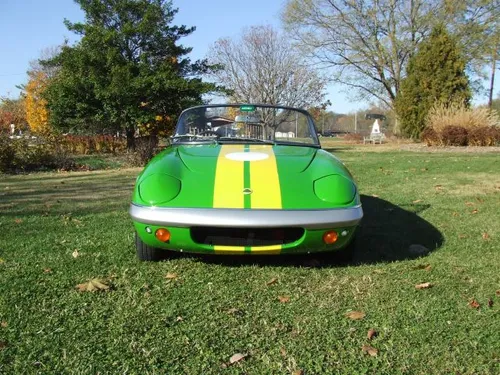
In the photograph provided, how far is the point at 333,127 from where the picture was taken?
286 ft

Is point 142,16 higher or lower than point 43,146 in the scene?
higher

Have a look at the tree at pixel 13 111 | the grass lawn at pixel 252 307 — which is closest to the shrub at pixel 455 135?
the grass lawn at pixel 252 307

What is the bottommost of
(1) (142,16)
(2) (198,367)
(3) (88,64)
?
(2) (198,367)

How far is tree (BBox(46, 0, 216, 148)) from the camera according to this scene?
51.8 ft

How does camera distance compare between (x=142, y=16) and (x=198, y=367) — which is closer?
(x=198, y=367)

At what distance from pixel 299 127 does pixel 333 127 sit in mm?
84665

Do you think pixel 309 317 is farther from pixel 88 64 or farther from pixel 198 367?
pixel 88 64

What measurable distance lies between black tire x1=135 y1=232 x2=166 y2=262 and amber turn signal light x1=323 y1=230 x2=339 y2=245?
1.24 m

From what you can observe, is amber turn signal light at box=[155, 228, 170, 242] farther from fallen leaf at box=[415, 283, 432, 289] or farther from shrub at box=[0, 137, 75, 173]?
shrub at box=[0, 137, 75, 173]

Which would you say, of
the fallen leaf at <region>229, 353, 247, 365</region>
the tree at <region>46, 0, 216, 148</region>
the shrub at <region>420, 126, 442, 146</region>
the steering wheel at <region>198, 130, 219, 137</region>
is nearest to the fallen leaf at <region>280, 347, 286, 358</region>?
the fallen leaf at <region>229, 353, 247, 365</region>

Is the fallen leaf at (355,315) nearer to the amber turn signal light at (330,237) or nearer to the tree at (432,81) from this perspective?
the amber turn signal light at (330,237)

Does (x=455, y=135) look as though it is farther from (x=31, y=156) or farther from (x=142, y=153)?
(x=31, y=156)

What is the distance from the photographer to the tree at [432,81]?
23.8 metres

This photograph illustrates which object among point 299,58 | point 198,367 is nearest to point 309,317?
point 198,367
